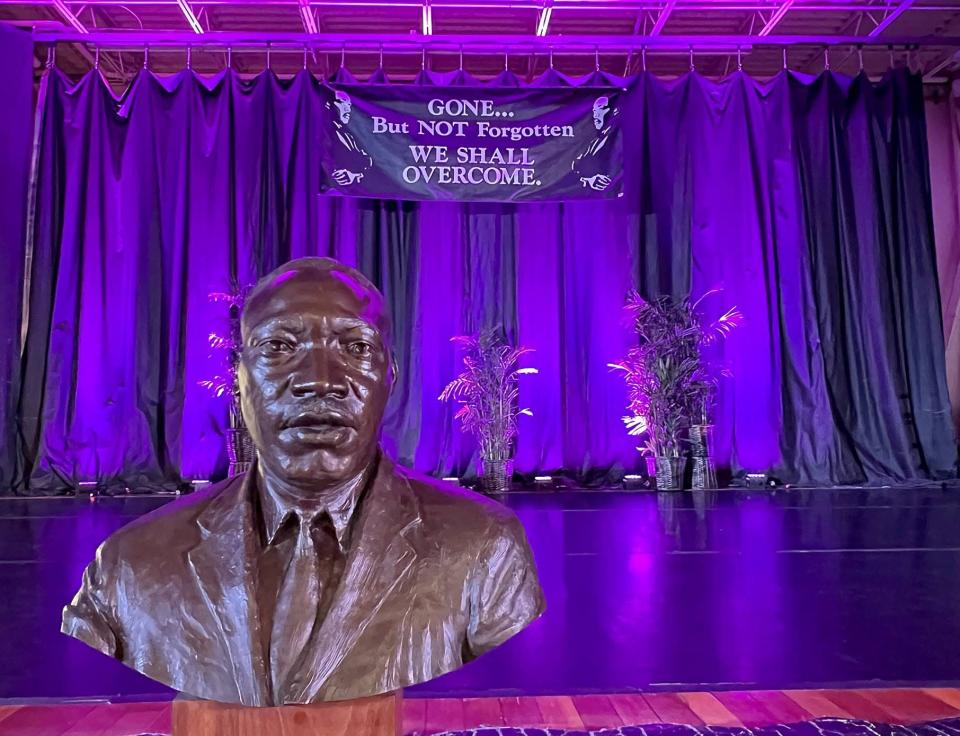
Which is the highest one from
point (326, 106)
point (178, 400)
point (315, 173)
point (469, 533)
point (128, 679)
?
point (326, 106)

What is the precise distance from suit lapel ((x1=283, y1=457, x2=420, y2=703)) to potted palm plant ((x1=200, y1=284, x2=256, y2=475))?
13.9ft

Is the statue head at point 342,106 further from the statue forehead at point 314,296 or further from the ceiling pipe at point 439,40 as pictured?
the statue forehead at point 314,296

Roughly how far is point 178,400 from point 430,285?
6.44 feet

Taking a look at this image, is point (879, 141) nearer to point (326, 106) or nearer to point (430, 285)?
point (430, 285)

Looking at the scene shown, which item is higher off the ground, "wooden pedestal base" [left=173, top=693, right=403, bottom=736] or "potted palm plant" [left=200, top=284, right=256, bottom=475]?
"potted palm plant" [left=200, top=284, right=256, bottom=475]

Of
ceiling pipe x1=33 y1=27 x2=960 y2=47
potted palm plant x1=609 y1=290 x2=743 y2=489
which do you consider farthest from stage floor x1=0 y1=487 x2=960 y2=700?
ceiling pipe x1=33 y1=27 x2=960 y2=47

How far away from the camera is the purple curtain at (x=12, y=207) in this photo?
5.09 meters

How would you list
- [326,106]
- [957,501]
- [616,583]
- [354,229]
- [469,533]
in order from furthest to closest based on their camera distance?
[354,229] → [326,106] → [957,501] → [616,583] → [469,533]

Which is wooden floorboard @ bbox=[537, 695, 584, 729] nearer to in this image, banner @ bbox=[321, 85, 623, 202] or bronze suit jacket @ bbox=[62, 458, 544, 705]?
bronze suit jacket @ bbox=[62, 458, 544, 705]

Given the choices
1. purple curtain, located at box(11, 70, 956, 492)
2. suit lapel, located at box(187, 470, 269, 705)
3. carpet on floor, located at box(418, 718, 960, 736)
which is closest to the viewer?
suit lapel, located at box(187, 470, 269, 705)

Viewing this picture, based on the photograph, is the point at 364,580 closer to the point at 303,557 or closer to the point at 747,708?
the point at 303,557

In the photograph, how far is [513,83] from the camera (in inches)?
223

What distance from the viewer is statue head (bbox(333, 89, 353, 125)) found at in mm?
5258

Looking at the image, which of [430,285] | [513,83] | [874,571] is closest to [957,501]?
[874,571]
